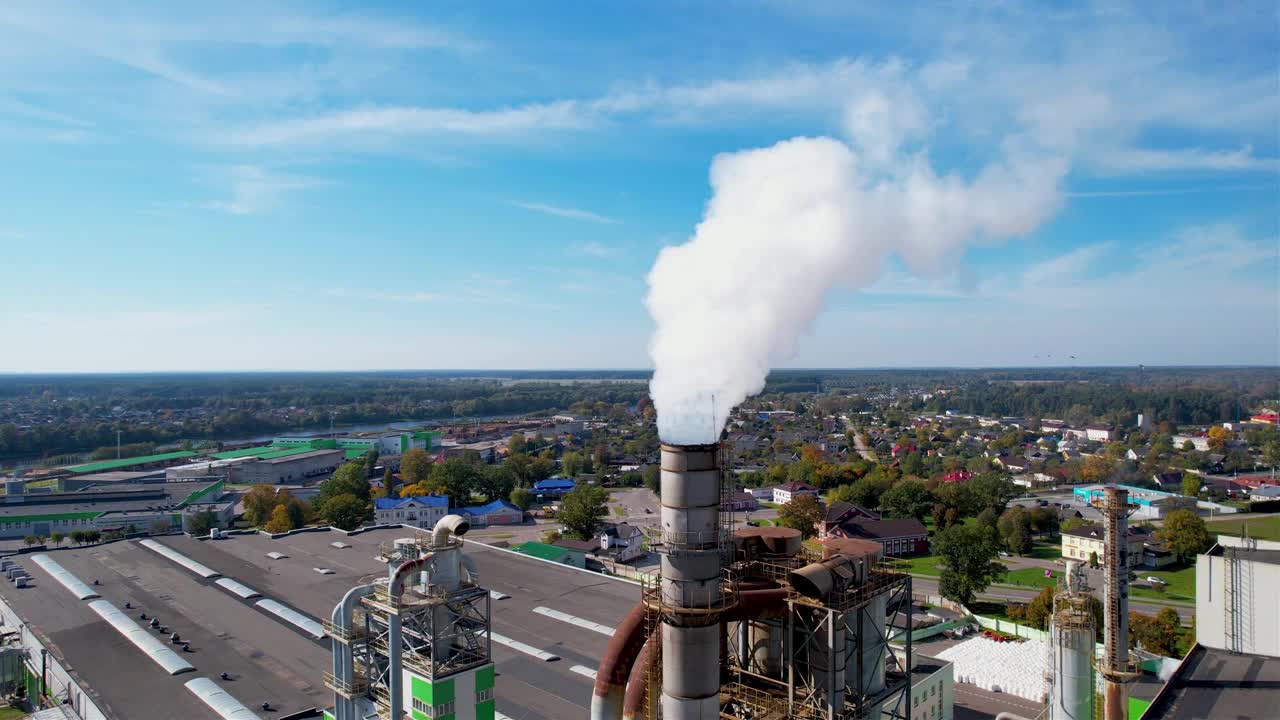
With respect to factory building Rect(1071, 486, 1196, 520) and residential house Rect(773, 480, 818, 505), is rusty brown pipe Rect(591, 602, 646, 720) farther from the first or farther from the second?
factory building Rect(1071, 486, 1196, 520)

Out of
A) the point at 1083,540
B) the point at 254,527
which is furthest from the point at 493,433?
the point at 1083,540

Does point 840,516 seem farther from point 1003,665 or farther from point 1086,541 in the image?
point 1003,665

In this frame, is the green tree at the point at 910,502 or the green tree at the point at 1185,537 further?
the green tree at the point at 910,502

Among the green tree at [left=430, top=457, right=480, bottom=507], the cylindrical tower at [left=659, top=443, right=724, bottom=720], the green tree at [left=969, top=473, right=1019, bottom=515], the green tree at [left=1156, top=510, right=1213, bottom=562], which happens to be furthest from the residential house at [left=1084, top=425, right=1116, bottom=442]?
the cylindrical tower at [left=659, top=443, right=724, bottom=720]

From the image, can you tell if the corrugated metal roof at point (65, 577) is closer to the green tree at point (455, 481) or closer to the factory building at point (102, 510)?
the factory building at point (102, 510)

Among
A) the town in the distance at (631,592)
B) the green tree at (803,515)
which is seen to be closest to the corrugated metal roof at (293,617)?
the town in the distance at (631,592)

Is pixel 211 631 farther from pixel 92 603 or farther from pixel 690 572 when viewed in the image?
pixel 690 572

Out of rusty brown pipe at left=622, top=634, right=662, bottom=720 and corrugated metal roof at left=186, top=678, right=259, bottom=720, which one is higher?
rusty brown pipe at left=622, top=634, right=662, bottom=720

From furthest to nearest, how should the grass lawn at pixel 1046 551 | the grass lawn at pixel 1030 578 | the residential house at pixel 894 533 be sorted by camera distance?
the residential house at pixel 894 533
the grass lawn at pixel 1046 551
the grass lawn at pixel 1030 578
